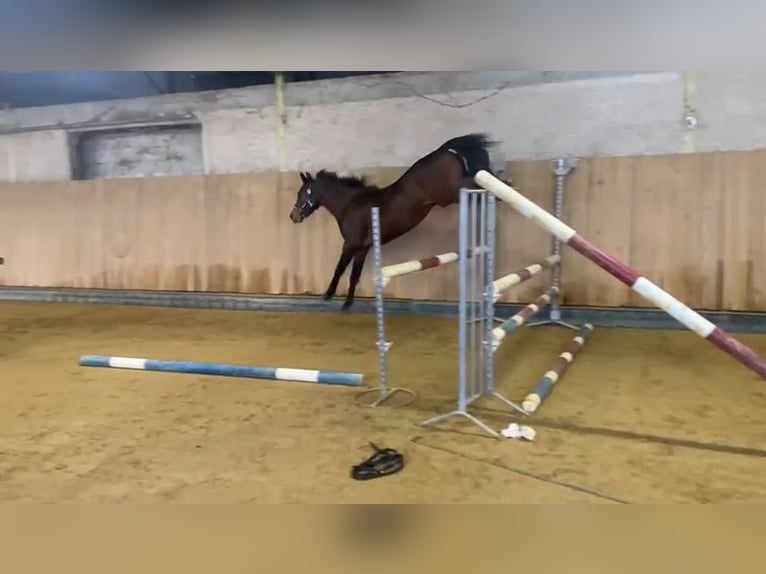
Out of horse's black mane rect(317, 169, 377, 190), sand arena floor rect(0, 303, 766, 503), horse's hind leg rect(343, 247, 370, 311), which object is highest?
horse's black mane rect(317, 169, 377, 190)

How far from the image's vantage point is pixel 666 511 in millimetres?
1453

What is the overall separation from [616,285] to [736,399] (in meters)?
1.87

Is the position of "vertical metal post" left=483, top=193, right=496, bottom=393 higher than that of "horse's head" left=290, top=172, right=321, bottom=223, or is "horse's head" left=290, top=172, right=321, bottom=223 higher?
"horse's head" left=290, top=172, right=321, bottom=223

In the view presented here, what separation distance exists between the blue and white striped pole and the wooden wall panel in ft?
7.45

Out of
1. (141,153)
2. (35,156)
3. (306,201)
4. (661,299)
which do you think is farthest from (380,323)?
(35,156)

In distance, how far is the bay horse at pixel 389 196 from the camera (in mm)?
4449

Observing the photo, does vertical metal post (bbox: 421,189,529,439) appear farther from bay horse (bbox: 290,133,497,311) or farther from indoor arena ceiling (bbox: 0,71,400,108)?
indoor arena ceiling (bbox: 0,71,400,108)

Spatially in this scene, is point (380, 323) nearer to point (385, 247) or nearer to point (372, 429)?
point (372, 429)

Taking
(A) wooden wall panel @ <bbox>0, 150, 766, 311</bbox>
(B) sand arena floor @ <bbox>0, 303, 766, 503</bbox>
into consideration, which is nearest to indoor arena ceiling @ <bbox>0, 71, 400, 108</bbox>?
(A) wooden wall panel @ <bbox>0, 150, 766, 311</bbox>

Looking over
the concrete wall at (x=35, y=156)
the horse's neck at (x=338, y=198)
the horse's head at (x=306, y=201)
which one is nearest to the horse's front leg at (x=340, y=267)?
the horse's neck at (x=338, y=198)

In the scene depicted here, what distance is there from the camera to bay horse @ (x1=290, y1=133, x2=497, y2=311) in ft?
14.6

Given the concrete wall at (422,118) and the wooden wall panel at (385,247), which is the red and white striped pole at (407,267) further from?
the wooden wall panel at (385,247)

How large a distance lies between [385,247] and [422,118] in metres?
1.17

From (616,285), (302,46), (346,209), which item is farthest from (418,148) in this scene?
(302,46)
